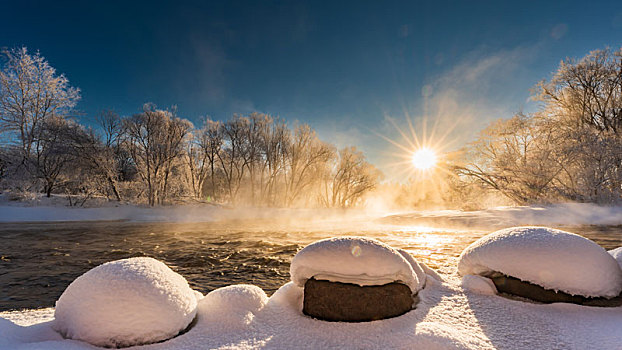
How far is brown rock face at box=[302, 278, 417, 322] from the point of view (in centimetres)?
215

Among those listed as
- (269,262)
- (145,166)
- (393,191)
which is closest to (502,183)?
(269,262)

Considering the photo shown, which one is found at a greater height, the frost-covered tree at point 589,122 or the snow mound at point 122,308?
the frost-covered tree at point 589,122

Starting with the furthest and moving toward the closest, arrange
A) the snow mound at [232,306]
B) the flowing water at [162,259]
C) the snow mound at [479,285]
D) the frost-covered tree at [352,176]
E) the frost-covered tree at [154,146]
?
1. the frost-covered tree at [352,176]
2. the frost-covered tree at [154,146]
3. the flowing water at [162,259]
4. the snow mound at [479,285]
5. the snow mound at [232,306]

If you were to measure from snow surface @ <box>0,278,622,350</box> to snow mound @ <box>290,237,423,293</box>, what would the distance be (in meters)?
0.32

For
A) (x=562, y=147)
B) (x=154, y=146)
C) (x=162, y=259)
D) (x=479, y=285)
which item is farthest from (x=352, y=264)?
(x=154, y=146)

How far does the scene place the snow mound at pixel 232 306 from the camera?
2.03 m

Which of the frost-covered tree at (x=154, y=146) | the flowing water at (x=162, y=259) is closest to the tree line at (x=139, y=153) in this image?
the frost-covered tree at (x=154, y=146)

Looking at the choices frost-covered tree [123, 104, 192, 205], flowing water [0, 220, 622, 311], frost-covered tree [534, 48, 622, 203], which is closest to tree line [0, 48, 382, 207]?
frost-covered tree [123, 104, 192, 205]

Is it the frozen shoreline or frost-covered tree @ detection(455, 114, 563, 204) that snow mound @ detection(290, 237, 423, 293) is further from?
frost-covered tree @ detection(455, 114, 563, 204)

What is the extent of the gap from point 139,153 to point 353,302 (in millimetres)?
23470

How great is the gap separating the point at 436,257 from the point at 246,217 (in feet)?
59.2

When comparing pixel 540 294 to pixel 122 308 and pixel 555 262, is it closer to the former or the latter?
pixel 555 262

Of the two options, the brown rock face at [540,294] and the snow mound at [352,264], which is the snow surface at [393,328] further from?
the snow mound at [352,264]

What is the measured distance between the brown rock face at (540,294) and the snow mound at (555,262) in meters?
0.05
